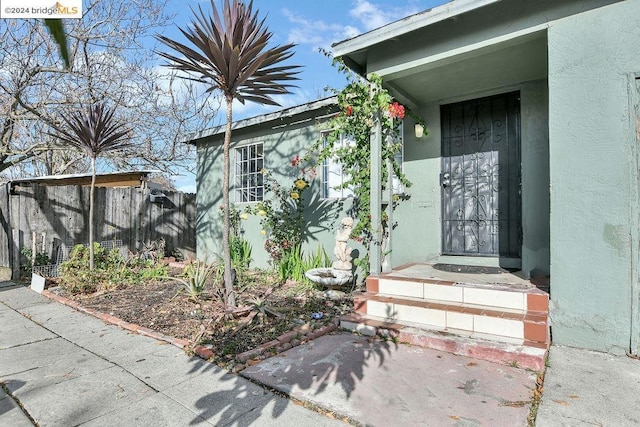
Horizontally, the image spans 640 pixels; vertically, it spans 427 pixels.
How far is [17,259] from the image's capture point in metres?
6.77

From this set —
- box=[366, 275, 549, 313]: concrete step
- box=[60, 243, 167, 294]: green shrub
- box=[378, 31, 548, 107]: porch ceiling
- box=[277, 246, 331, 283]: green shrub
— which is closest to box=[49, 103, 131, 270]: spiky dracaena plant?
box=[60, 243, 167, 294]: green shrub

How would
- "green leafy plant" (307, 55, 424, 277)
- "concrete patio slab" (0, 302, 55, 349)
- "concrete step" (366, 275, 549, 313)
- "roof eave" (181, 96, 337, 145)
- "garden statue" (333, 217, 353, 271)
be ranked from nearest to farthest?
"concrete step" (366, 275, 549, 313)
"concrete patio slab" (0, 302, 55, 349)
"green leafy plant" (307, 55, 424, 277)
"garden statue" (333, 217, 353, 271)
"roof eave" (181, 96, 337, 145)

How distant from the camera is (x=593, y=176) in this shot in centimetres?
297

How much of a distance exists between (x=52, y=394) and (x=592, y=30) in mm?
5058

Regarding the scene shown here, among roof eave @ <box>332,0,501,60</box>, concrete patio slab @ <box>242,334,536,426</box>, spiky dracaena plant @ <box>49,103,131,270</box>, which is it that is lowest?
concrete patio slab @ <box>242,334,536,426</box>

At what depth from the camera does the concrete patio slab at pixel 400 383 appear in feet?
6.85

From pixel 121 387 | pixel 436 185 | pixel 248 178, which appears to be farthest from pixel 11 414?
pixel 248 178

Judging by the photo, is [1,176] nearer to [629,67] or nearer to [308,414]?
[308,414]

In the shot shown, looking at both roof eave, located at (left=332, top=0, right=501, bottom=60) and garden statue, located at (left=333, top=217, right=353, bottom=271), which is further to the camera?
garden statue, located at (left=333, top=217, right=353, bottom=271)

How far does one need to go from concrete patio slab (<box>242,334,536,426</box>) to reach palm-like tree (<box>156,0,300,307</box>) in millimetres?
1427

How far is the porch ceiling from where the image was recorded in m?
3.57

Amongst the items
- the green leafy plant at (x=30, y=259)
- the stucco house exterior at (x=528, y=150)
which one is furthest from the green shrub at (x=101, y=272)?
the stucco house exterior at (x=528, y=150)

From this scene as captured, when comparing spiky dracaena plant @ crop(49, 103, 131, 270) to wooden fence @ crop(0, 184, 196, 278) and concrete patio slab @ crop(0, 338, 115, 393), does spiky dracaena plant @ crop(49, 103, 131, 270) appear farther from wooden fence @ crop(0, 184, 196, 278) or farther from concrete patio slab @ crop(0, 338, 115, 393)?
concrete patio slab @ crop(0, 338, 115, 393)

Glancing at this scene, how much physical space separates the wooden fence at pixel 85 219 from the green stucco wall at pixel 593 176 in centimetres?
823
